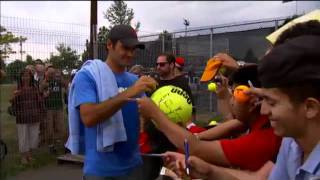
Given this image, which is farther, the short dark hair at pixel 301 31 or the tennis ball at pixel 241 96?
the tennis ball at pixel 241 96

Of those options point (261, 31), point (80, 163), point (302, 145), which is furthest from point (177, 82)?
point (302, 145)

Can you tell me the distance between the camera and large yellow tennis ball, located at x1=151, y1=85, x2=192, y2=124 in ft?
8.71

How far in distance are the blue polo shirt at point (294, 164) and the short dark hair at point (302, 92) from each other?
0.17 meters

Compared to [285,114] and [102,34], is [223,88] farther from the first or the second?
[102,34]

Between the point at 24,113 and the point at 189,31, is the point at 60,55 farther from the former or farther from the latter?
the point at 189,31

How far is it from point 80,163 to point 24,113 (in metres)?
1.34

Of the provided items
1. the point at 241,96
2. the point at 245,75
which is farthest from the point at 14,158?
the point at 241,96

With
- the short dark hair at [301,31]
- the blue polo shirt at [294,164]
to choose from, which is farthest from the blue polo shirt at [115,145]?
the short dark hair at [301,31]

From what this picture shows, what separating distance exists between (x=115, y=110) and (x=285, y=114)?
149cm

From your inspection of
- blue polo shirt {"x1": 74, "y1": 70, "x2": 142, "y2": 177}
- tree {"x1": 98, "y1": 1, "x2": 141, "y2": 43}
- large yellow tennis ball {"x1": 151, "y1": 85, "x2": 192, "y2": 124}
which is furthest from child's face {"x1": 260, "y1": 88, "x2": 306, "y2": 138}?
tree {"x1": 98, "y1": 1, "x2": 141, "y2": 43}

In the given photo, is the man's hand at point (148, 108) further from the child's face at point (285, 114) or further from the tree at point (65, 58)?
the tree at point (65, 58)

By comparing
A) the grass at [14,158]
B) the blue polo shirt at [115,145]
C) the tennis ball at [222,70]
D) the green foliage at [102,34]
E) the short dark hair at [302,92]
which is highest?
the green foliage at [102,34]

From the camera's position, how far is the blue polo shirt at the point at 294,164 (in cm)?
145

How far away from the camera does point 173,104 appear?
2689mm
